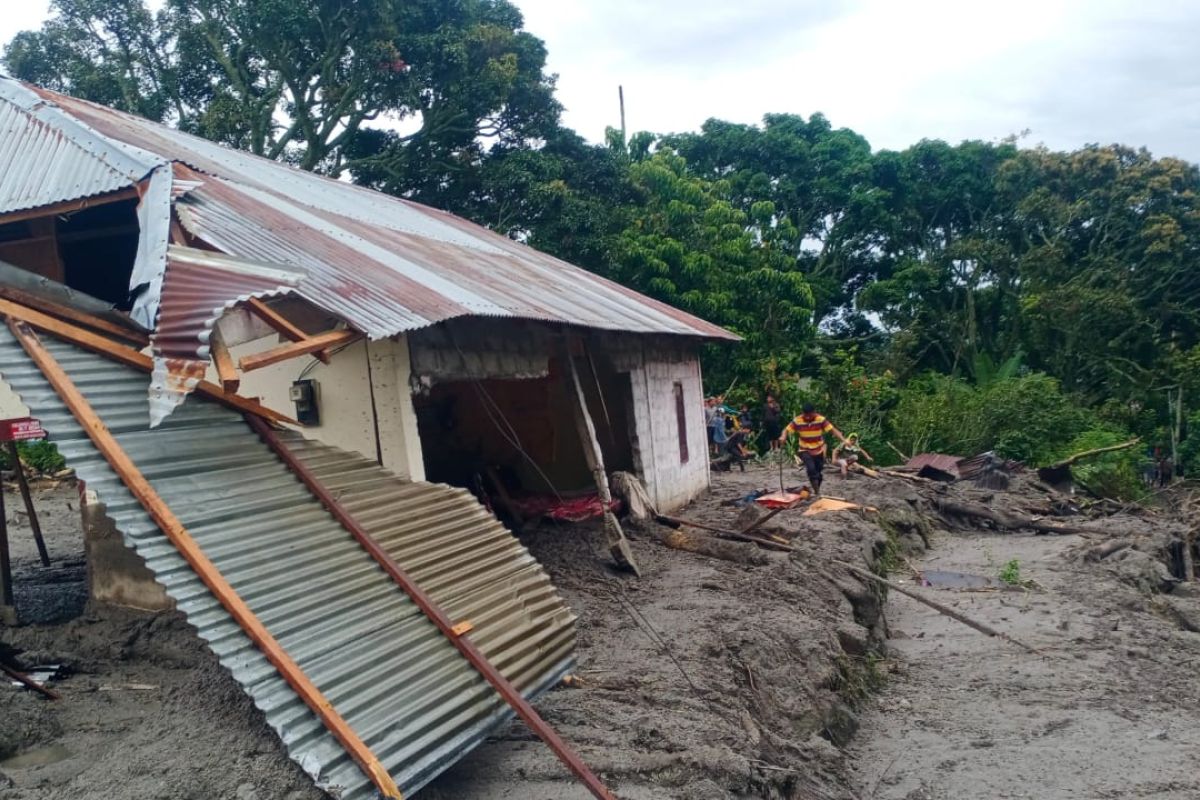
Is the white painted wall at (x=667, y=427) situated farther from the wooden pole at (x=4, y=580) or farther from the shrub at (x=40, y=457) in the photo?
the shrub at (x=40, y=457)

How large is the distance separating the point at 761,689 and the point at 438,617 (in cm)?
287

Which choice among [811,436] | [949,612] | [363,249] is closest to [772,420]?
[811,436]

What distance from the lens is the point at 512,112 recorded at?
2166 centimetres

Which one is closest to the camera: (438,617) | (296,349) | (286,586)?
(286,586)

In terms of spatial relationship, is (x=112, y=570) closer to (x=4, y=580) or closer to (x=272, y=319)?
(x=4, y=580)

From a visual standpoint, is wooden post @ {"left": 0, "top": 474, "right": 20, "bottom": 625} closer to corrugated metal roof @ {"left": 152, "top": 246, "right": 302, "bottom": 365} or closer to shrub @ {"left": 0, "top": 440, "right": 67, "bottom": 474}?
corrugated metal roof @ {"left": 152, "top": 246, "right": 302, "bottom": 365}

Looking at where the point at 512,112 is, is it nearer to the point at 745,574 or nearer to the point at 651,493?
the point at 651,493

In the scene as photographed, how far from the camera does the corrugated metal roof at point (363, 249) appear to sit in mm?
6848

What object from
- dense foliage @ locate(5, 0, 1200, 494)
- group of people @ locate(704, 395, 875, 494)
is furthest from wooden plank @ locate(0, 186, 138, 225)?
dense foliage @ locate(5, 0, 1200, 494)

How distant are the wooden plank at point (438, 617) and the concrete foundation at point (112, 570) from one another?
7.85 feet

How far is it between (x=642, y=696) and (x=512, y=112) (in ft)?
59.0

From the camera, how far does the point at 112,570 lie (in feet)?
23.5

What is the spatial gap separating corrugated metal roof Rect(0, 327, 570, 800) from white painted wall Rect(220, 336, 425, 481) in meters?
2.38

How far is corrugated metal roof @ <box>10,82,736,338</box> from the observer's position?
685 cm
